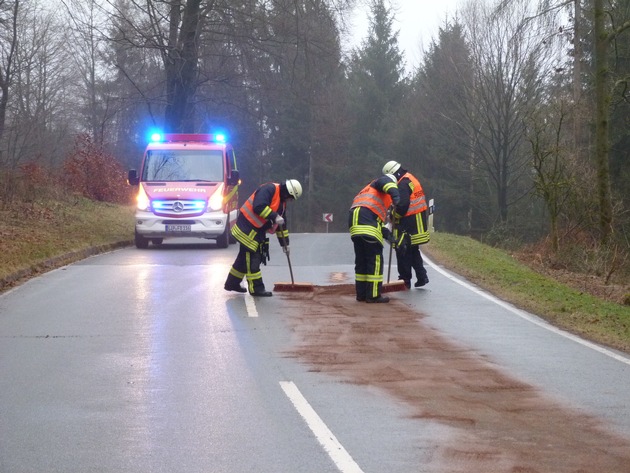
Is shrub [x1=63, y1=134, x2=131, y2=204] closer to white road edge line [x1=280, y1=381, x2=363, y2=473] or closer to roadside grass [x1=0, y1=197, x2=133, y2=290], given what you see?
roadside grass [x1=0, y1=197, x2=133, y2=290]

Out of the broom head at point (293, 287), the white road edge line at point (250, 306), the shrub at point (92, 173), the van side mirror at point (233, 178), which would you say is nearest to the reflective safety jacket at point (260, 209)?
the white road edge line at point (250, 306)

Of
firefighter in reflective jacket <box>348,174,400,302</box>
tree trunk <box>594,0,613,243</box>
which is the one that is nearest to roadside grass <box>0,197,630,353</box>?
firefighter in reflective jacket <box>348,174,400,302</box>

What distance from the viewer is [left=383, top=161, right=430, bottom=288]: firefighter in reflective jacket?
50.0 feet

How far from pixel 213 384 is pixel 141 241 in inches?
611

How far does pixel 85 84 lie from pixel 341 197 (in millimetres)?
18940

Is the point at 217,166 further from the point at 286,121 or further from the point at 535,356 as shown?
the point at 286,121

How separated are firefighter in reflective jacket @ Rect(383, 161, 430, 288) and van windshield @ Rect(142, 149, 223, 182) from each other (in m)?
9.33

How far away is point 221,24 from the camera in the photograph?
29.7 m

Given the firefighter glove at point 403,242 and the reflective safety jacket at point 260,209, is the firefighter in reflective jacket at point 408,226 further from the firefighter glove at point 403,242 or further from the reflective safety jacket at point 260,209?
the reflective safety jacket at point 260,209

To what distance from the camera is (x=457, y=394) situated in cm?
823

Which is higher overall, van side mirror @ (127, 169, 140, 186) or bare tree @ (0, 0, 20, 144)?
bare tree @ (0, 0, 20, 144)

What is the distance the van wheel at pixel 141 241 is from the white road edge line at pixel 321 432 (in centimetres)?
1549

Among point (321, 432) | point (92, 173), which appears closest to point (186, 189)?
point (92, 173)

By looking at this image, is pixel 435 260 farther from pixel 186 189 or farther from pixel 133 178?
pixel 133 178
